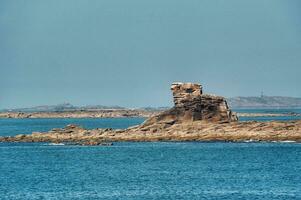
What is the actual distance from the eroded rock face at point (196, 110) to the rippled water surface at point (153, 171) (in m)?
12.1

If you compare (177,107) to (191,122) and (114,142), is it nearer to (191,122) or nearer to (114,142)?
(191,122)

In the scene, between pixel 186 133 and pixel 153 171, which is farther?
pixel 186 133

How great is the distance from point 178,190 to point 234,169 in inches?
698

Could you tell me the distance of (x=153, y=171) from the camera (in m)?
82.6

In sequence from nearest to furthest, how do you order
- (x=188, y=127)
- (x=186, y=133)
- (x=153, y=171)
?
(x=153, y=171) < (x=186, y=133) < (x=188, y=127)

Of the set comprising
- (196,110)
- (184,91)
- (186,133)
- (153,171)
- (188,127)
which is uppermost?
(184,91)

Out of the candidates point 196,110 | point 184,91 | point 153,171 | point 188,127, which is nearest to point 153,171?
point 153,171

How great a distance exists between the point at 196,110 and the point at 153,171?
47516mm

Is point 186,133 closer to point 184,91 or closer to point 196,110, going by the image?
point 196,110

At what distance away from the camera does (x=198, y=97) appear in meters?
131

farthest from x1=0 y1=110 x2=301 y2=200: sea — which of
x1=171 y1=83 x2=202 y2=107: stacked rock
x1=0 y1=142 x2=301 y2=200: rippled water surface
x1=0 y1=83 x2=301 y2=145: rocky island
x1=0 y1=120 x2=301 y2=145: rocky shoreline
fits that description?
x1=171 y1=83 x2=202 y2=107: stacked rock

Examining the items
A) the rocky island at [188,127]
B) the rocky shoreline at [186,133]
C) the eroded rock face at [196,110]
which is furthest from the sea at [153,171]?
the eroded rock face at [196,110]

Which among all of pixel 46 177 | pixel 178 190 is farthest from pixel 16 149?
pixel 178 190

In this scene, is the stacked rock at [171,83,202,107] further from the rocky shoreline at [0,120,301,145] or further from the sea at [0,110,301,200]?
the sea at [0,110,301,200]
